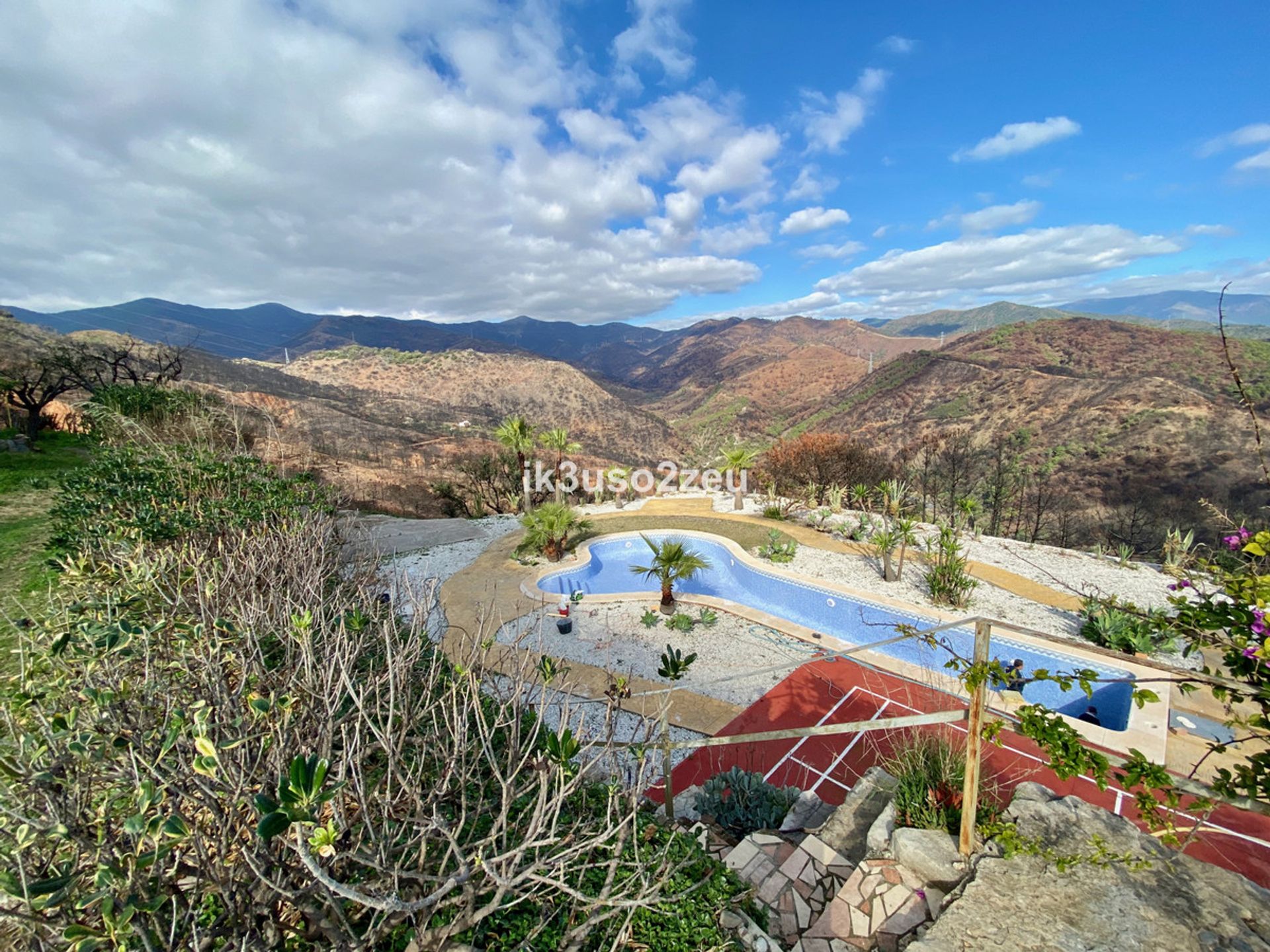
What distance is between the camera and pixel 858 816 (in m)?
3.17

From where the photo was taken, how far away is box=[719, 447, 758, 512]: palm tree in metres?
15.8

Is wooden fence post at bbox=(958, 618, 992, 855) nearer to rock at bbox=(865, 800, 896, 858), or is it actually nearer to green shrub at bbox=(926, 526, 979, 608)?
rock at bbox=(865, 800, 896, 858)

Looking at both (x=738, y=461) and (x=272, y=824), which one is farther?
(x=738, y=461)

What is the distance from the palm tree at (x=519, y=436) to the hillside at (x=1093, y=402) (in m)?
17.4

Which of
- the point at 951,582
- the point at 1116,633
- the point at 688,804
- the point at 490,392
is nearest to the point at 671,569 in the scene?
the point at 688,804

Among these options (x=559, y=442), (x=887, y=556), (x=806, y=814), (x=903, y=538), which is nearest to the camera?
(x=806, y=814)

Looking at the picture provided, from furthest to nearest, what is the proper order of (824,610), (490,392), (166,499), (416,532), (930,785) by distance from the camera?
(490,392) < (416,532) < (824,610) < (166,499) < (930,785)

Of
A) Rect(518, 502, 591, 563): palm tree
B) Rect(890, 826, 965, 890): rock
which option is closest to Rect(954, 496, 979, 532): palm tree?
Rect(518, 502, 591, 563): palm tree

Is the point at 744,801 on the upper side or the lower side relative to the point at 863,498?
lower

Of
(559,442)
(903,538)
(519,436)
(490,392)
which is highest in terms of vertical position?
(490,392)

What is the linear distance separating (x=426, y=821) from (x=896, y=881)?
94.4 inches

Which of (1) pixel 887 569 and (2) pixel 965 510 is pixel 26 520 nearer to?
(1) pixel 887 569

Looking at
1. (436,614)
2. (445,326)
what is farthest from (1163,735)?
(445,326)

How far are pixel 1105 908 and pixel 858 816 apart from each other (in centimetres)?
132
